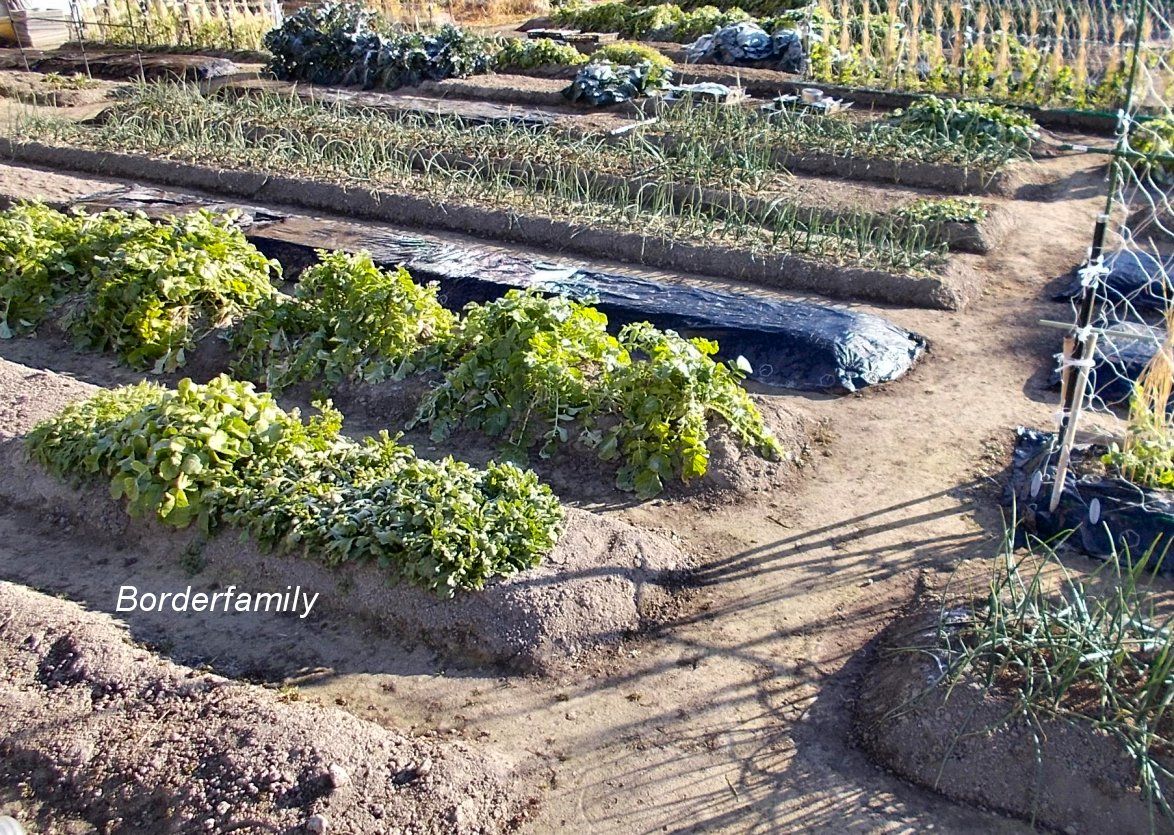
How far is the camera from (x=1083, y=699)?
3.12 m

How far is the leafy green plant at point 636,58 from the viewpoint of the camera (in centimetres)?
1191

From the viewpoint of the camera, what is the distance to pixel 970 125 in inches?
368

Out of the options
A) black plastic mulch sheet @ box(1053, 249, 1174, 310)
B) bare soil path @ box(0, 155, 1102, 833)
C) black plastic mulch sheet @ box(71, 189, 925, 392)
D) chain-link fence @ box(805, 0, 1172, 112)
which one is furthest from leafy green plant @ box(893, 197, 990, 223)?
chain-link fence @ box(805, 0, 1172, 112)

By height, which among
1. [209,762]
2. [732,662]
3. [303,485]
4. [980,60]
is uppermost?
[980,60]

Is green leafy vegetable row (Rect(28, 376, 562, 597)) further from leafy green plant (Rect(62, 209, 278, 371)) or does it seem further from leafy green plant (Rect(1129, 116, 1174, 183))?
leafy green plant (Rect(1129, 116, 1174, 183))

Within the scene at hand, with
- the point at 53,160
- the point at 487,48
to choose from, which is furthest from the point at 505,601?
the point at 487,48

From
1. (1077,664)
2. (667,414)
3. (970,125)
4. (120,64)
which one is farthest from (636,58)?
(1077,664)

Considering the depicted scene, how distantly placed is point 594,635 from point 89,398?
2.65 metres

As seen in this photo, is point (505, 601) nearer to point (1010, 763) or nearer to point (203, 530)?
point (203, 530)

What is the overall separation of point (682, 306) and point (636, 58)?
7943mm

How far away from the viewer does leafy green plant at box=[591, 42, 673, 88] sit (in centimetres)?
1191

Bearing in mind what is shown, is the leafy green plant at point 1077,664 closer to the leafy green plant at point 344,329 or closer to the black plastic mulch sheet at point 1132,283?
the leafy green plant at point 344,329

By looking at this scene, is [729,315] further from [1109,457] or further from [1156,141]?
[1156,141]

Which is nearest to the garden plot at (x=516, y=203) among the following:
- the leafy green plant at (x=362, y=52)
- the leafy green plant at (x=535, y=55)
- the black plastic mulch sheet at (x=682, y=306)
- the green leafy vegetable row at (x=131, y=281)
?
the black plastic mulch sheet at (x=682, y=306)
